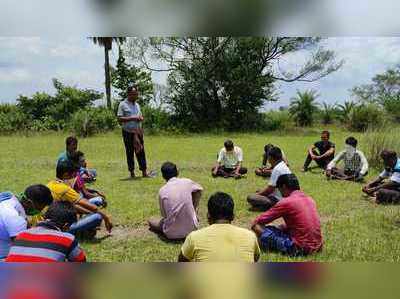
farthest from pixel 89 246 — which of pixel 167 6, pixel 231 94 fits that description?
pixel 231 94

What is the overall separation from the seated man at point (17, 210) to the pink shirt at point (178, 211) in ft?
4.63

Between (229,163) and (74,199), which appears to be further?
(229,163)

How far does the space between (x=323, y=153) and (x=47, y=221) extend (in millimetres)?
8636

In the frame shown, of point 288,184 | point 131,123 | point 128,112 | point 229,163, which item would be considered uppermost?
point 128,112

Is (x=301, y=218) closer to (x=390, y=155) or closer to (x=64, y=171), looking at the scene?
(x=64, y=171)

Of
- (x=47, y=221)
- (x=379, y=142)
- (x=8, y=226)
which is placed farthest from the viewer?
(x=379, y=142)

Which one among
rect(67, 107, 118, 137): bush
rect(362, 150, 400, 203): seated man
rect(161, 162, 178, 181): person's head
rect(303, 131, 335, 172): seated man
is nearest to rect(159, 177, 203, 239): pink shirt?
rect(161, 162, 178, 181): person's head

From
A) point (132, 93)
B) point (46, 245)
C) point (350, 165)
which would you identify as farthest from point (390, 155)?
point (46, 245)

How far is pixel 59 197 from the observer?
5.07m

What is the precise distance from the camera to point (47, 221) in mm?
3264

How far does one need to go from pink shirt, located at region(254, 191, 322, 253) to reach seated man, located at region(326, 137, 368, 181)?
16.0 feet

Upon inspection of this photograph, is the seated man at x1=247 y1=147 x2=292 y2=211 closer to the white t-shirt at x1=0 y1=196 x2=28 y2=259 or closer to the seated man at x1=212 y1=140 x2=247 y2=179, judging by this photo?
the seated man at x1=212 y1=140 x2=247 y2=179

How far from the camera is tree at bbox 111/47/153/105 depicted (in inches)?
Answer: 1075

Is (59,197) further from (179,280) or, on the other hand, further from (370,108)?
(370,108)
